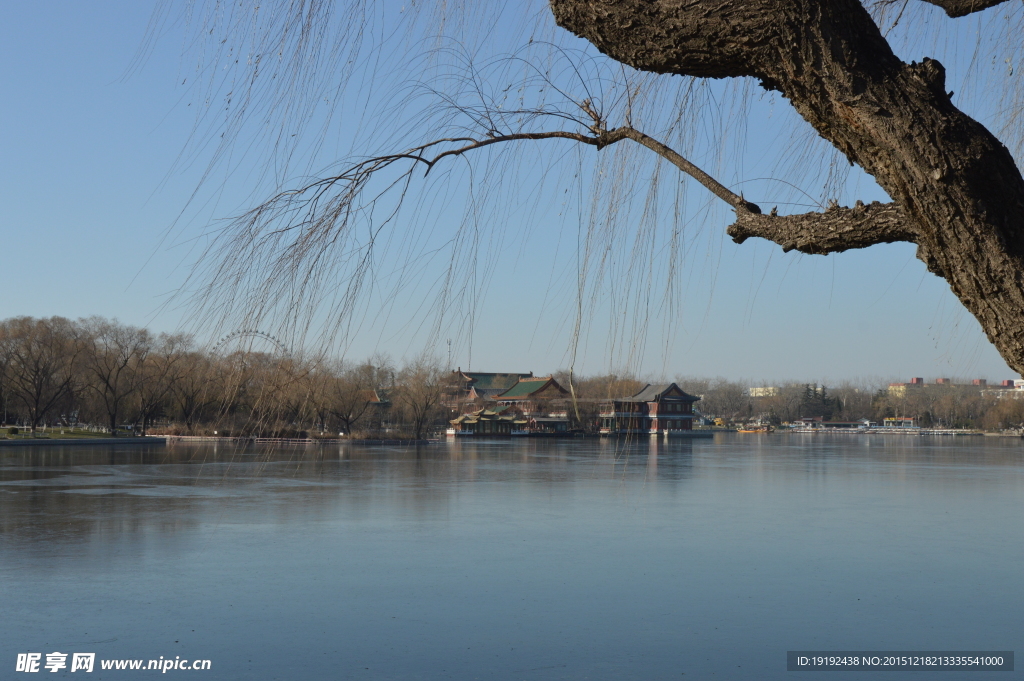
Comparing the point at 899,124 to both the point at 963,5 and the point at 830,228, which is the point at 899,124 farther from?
the point at 963,5

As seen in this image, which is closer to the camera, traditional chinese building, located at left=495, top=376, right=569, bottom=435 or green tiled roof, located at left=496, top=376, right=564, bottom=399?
traditional chinese building, located at left=495, top=376, right=569, bottom=435

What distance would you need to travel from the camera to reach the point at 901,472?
22.0 metres

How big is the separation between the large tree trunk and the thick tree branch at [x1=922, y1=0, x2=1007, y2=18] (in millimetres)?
634

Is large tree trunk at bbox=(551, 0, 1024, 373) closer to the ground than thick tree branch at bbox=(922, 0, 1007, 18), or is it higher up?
closer to the ground

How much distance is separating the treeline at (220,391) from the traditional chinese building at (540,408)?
349 centimetres

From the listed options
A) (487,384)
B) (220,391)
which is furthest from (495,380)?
(220,391)

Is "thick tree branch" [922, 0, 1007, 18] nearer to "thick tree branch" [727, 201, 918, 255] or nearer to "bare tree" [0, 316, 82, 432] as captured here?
"thick tree branch" [727, 201, 918, 255]

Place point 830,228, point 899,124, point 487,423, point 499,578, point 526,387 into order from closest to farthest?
point 899,124, point 830,228, point 499,578, point 487,423, point 526,387

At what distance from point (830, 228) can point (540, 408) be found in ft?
165

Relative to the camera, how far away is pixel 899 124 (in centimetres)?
113

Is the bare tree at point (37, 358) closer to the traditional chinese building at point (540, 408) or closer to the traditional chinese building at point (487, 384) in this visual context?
the traditional chinese building at point (487, 384)

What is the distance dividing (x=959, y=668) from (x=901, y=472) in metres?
17.5

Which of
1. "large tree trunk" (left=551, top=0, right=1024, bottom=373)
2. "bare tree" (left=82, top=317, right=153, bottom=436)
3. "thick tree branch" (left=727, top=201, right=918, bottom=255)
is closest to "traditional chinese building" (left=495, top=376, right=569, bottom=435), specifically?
"bare tree" (left=82, top=317, right=153, bottom=436)

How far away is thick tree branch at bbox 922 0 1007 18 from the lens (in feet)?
5.32
